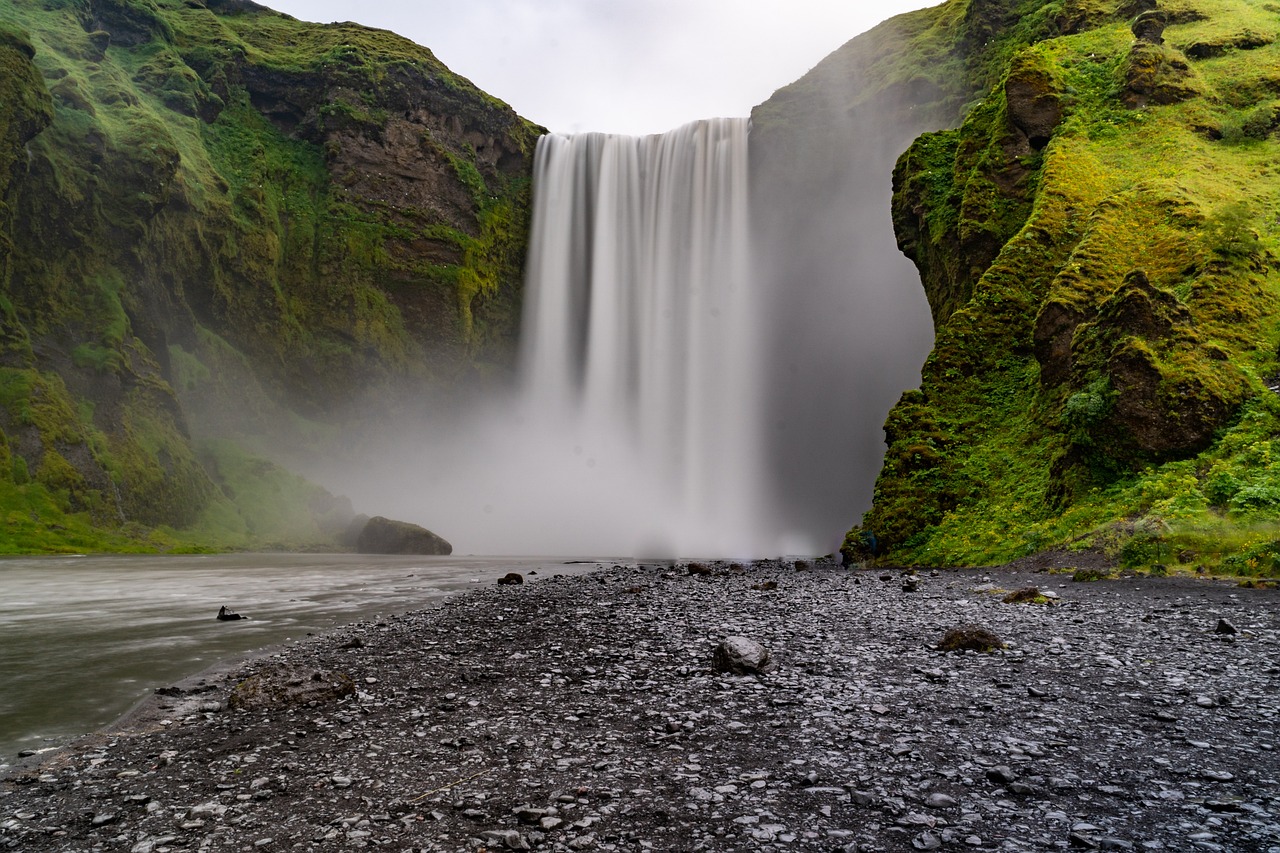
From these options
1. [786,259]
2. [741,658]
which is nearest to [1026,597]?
[741,658]

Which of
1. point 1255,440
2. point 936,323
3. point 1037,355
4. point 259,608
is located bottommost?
point 259,608

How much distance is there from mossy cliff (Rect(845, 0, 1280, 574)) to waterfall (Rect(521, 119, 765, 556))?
84.5 feet

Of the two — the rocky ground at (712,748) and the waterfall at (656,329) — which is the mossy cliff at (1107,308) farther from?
the waterfall at (656,329)

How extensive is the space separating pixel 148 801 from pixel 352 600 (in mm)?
13310

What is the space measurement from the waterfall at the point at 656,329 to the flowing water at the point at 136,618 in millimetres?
28529

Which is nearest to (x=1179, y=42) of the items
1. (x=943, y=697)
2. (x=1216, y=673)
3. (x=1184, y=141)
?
(x=1184, y=141)

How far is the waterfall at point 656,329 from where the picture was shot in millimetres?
57062

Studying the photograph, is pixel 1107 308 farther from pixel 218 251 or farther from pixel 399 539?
pixel 218 251

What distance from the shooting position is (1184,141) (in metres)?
24.3

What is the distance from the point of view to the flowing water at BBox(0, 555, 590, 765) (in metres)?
8.34

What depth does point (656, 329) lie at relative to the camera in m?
60.8

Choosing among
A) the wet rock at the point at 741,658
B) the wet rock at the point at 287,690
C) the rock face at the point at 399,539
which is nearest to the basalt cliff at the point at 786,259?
the rock face at the point at 399,539

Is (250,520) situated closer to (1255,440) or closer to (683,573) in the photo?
(683,573)

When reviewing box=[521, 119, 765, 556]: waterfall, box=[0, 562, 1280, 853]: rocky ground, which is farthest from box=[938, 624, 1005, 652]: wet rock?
box=[521, 119, 765, 556]: waterfall
